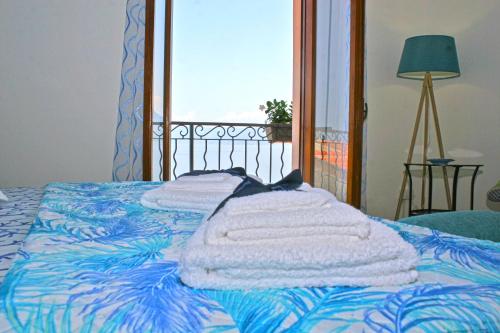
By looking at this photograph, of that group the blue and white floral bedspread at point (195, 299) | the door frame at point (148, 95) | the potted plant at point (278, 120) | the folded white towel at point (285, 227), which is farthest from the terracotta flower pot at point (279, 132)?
the folded white towel at point (285, 227)

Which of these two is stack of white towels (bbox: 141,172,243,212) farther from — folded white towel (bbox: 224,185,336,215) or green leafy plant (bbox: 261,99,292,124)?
green leafy plant (bbox: 261,99,292,124)

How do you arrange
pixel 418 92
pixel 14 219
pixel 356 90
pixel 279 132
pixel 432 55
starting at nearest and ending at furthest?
pixel 14 219, pixel 356 90, pixel 432 55, pixel 418 92, pixel 279 132

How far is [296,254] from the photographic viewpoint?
0.73m

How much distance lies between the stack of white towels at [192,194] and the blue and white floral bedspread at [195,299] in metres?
0.46

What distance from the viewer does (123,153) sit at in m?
3.33

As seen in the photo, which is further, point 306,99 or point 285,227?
point 306,99

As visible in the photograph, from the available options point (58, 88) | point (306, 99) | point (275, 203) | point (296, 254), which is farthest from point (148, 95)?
point (296, 254)

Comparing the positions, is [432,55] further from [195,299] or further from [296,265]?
[195,299]

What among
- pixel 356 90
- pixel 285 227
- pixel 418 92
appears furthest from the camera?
pixel 418 92

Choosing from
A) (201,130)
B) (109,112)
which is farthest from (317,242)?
(201,130)

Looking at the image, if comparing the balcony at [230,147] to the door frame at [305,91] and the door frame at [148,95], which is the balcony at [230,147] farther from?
the door frame at [148,95]

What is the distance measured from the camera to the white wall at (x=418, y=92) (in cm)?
353

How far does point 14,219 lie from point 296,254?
92cm

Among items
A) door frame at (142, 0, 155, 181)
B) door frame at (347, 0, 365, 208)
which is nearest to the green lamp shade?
door frame at (347, 0, 365, 208)
